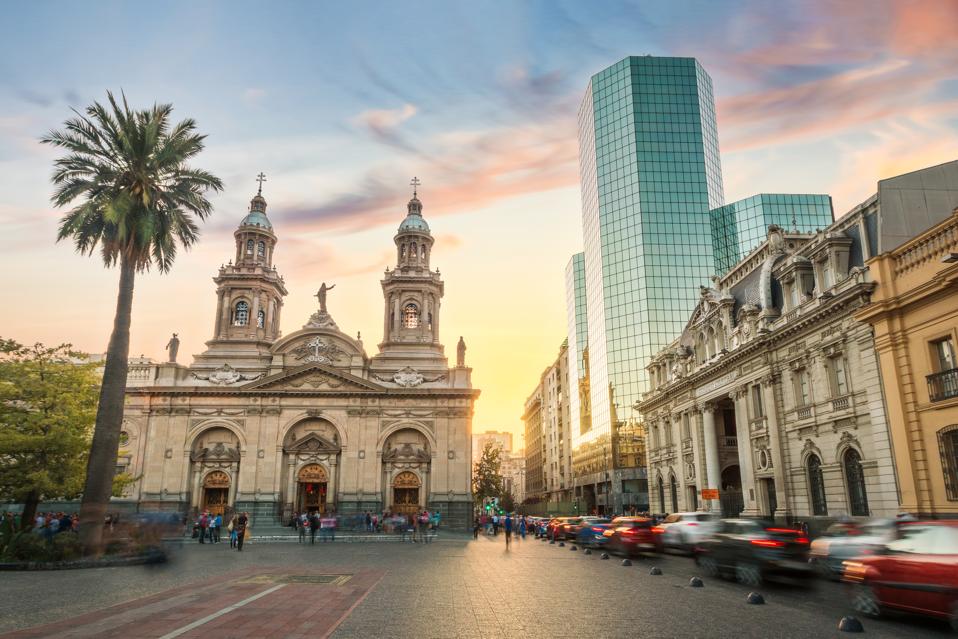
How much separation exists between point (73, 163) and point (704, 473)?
37.4 meters

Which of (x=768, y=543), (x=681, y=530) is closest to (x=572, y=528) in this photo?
(x=681, y=530)

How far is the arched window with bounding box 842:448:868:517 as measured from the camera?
26.7 metres

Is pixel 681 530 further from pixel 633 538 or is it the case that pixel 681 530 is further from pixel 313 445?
pixel 313 445

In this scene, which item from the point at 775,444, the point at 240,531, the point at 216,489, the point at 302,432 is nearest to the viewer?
the point at 240,531

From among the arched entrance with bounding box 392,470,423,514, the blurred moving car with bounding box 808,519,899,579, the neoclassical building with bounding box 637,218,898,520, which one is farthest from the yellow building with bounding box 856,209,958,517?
the arched entrance with bounding box 392,470,423,514

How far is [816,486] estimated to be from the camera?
30.2 meters

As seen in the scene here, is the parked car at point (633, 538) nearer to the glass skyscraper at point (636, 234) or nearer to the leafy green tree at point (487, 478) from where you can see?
the glass skyscraper at point (636, 234)

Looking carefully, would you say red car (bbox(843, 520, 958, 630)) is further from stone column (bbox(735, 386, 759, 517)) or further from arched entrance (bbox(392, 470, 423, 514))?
arched entrance (bbox(392, 470, 423, 514))

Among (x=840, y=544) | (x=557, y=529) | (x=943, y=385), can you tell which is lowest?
(x=557, y=529)

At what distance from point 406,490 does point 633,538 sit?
34.1 m

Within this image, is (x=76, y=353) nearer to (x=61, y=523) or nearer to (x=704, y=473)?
(x=61, y=523)

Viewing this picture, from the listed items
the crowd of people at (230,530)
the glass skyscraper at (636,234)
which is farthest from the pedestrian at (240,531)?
the glass skyscraper at (636,234)

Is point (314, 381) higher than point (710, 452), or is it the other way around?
point (314, 381)

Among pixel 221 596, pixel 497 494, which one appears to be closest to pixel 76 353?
pixel 221 596
